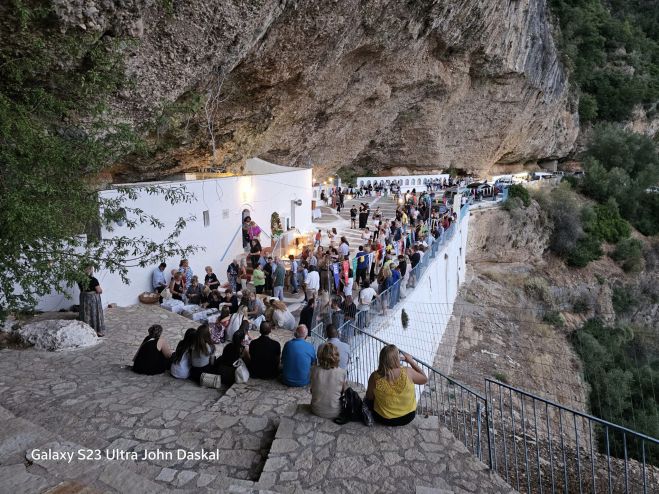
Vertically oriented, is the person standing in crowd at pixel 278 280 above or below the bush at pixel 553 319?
above

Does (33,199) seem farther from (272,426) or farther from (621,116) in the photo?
(621,116)

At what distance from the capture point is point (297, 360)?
5.40m

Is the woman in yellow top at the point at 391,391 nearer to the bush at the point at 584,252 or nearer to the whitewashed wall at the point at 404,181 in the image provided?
the whitewashed wall at the point at 404,181

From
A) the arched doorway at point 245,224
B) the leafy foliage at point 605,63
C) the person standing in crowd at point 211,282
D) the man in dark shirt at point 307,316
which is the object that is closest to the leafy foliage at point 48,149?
the man in dark shirt at point 307,316

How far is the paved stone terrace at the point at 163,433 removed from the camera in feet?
12.2

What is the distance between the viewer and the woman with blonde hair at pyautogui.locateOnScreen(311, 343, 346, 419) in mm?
4527

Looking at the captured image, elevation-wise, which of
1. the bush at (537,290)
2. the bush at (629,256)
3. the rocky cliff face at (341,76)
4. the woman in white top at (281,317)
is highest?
the rocky cliff face at (341,76)

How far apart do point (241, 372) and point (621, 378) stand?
16440mm

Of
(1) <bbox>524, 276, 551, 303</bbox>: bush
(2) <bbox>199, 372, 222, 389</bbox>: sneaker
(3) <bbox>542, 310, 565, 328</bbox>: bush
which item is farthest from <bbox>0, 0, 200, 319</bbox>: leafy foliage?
(1) <bbox>524, 276, 551, 303</bbox>: bush

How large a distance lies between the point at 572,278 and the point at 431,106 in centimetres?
1343

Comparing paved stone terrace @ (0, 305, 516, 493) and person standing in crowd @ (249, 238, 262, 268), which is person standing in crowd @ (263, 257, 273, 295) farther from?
paved stone terrace @ (0, 305, 516, 493)

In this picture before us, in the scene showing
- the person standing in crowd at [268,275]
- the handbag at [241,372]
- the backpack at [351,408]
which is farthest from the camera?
the person standing in crowd at [268,275]

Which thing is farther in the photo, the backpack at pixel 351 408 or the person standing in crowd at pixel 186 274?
the person standing in crowd at pixel 186 274

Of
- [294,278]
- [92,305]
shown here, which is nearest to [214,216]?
[294,278]
